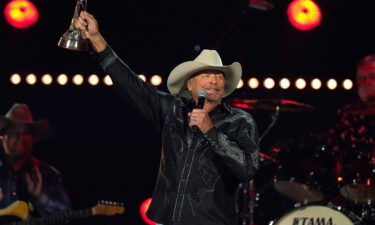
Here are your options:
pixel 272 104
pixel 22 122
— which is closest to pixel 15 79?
pixel 22 122

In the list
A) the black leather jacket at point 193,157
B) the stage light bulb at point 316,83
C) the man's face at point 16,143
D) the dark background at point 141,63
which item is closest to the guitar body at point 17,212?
the man's face at point 16,143

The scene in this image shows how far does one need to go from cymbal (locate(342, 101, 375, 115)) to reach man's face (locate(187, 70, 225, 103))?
328 cm

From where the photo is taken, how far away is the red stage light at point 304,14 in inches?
342

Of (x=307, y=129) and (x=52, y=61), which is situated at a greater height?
(x=52, y=61)

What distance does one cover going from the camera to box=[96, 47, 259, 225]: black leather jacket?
4133mm

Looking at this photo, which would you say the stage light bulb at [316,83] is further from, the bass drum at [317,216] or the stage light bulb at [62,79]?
the stage light bulb at [62,79]

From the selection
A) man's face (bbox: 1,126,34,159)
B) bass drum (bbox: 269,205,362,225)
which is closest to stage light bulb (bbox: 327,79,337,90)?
bass drum (bbox: 269,205,362,225)

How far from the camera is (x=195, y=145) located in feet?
14.2

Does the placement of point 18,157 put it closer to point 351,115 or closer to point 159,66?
point 159,66

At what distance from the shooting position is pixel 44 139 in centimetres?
898

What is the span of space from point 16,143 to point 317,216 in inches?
139

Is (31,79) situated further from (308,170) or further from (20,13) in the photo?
(308,170)

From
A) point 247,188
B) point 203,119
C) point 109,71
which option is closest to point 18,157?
point 247,188

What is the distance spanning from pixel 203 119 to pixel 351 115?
4.41 meters
